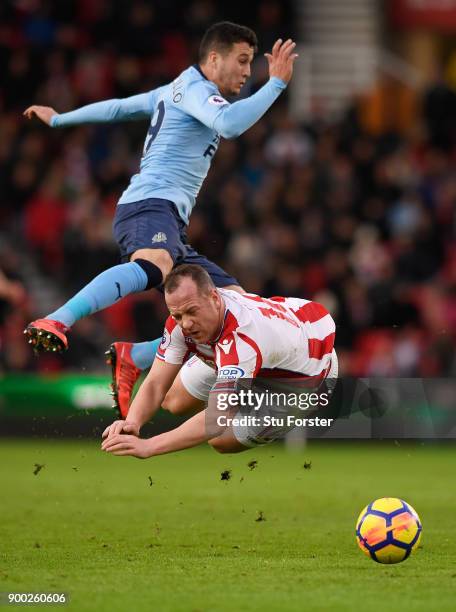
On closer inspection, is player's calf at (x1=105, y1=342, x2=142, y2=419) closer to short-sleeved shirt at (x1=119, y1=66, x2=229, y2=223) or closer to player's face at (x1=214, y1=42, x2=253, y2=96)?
short-sleeved shirt at (x1=119, y1=66, x2=229, y2=223)

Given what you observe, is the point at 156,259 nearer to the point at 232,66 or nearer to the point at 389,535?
the point at 232,66

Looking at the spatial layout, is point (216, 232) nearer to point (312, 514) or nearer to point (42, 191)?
point (42, 191)

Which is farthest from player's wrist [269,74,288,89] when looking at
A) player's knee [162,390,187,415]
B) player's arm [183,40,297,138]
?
player's knee [162,390,187,415]

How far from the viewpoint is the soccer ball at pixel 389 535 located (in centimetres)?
781

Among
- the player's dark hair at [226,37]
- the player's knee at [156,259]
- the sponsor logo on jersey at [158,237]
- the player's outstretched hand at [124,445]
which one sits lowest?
the player's outstretched hand at [124,445]

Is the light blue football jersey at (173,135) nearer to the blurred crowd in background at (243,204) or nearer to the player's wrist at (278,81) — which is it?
the player's wrist at (278,81)

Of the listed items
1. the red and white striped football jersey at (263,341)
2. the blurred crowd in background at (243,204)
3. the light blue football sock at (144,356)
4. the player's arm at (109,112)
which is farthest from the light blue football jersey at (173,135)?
the blurred crowd in background at (243,204)

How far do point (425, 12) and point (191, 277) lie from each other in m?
14.3

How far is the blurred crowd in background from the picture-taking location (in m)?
16.6

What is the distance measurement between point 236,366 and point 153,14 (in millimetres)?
13597

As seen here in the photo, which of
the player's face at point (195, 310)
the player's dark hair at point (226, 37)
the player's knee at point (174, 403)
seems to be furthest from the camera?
the player's knee at point (174, 403)

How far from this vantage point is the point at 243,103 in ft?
28.2

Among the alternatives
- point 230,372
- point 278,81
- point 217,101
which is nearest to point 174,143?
point 217,101

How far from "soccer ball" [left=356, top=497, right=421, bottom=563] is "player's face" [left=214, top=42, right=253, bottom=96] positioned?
3.15 m
